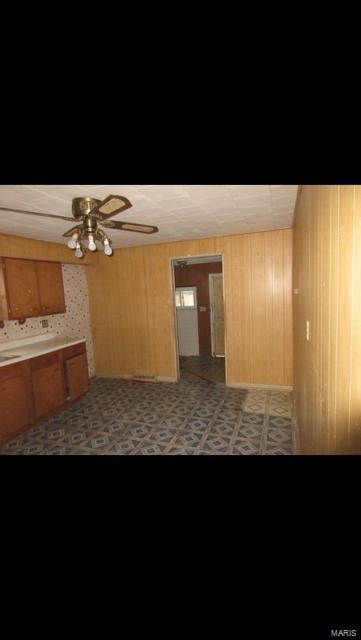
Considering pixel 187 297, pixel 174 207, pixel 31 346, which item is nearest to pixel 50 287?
pixel 31 346

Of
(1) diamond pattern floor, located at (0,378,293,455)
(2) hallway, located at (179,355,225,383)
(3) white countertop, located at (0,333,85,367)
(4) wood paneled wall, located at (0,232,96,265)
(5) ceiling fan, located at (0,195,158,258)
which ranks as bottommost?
(1) diamond pattern floor, located at (0,378,293,455)

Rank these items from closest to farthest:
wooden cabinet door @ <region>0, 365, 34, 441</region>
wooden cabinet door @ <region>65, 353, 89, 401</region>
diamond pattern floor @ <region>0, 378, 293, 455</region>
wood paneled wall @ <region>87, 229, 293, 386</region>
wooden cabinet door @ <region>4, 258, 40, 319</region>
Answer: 1. diamond pattern floor @ <region>0, 378, 293, 455</region>
2. wooden cabinet door @ <region>0, 365, 34, 441</region>
3. wooden cabinet door @ <region>4, 258, 40, 319</region>
4. wooden cabinet door @ <region>65, 353, 89, 401</region>
5. wood paneled wall @ <region>87, 229, 293, 386</region>

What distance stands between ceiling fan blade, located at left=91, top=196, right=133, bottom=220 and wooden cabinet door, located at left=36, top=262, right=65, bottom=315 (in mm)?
2356

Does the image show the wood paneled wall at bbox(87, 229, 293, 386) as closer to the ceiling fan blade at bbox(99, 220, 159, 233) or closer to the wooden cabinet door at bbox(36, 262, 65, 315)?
the wooden cabinet door at bbox(36, 262, 65, 315)

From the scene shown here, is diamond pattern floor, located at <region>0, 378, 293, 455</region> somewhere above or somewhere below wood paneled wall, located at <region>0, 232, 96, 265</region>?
below

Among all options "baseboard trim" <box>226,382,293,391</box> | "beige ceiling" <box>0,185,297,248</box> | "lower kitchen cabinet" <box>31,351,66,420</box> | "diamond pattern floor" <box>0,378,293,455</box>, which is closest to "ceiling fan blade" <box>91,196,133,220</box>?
Result: "beige ceiling" <box>0,185,297,248</box>

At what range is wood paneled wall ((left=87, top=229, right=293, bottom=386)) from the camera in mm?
3900

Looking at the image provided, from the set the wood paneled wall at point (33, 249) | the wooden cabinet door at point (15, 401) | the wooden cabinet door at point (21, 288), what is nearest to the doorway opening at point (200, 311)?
the wood paneled wall at point (33, 249)

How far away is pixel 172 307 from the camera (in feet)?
15.1

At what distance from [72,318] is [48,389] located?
1.69 meters

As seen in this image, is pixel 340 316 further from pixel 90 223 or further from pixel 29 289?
pixel 29 289
